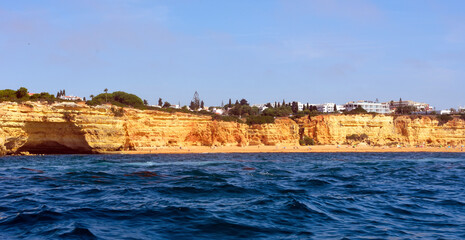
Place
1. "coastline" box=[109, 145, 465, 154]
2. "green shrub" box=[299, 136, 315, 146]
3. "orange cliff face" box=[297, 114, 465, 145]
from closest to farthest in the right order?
"coastline" box=[109, 145, 465, 154]
"green shrub" box=[299, 136, 315, 146]
"orange cliff face" box=[297, 114, 465, 145]

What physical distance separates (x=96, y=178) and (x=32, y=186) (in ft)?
12.5

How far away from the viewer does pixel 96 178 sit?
2141 cm

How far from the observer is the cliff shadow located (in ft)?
170

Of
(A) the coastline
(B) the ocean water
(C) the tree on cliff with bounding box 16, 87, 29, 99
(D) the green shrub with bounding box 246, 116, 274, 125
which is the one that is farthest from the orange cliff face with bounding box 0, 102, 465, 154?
(B) the ocean water

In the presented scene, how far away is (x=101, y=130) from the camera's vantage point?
181 feet

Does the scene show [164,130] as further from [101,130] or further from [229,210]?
[229,210]

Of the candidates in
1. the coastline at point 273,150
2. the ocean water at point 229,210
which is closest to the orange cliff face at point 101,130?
the coastline at point 273,150

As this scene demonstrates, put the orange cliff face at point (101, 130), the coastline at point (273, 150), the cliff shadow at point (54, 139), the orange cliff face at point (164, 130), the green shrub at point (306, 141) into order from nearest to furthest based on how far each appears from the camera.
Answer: the orange cliff face at point (101, 130)
the orange cliff face at point (164, 130)
the cliff shadow at point (54, 139)
the coastline at point (273, 150)
the green shrub at point (306, 141)

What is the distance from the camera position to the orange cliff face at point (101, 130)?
49.7 m

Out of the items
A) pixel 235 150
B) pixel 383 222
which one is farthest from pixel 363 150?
pixel 383 222

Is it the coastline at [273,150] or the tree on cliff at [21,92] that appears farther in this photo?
the coastline at [273,150]

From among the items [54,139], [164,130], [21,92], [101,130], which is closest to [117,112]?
[101,130]

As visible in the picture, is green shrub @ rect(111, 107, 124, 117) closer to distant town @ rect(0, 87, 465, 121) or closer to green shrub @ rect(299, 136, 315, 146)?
distant town @ rect(0, 87, 465, 121)

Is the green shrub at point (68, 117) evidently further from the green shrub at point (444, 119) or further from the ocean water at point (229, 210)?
the green shrub at point (444, 119)
